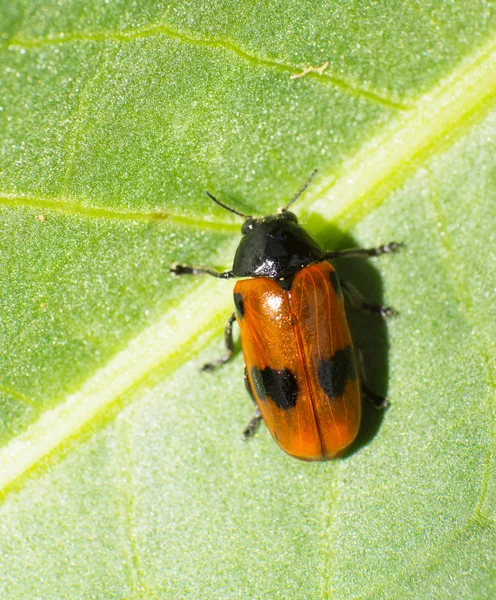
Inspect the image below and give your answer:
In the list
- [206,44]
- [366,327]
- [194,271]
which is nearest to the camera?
[206,44]

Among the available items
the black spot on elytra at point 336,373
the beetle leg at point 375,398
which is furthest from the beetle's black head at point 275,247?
the beetle leg at point 375,398

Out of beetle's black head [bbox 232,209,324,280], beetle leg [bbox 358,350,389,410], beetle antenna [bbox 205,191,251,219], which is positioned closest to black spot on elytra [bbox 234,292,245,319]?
beetle's black head [bbox 232,209,324,280]

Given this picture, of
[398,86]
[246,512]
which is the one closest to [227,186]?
[398,86]

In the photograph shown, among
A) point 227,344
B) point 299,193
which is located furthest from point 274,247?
point 227,344

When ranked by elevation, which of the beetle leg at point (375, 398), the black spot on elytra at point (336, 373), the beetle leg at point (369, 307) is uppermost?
the beetle leg at point (369, 307)

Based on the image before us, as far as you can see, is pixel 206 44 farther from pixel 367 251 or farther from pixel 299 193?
pixel 367 251

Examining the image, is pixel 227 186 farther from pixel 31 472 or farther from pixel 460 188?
pixel 31 472

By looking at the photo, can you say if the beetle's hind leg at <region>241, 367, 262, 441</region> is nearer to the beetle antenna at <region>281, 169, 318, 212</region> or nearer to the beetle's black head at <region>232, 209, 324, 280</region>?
the beetle's black head at <region>232, 209, 324, 280</region>

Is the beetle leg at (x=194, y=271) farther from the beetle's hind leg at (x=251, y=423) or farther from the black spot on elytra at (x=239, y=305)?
the beetle's hind leg at (x=251, y=423)
